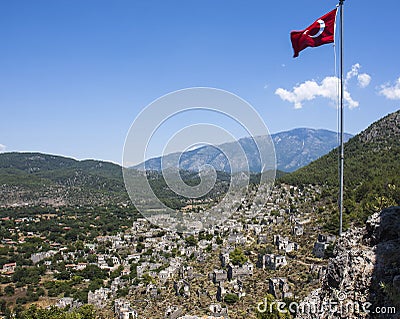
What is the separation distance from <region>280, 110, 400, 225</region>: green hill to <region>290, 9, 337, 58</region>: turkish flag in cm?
1696

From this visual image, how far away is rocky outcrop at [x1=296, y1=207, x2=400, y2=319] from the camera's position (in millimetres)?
4566

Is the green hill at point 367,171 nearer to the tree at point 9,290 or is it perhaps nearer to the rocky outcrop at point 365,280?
the rocky outcrop at point 365,280

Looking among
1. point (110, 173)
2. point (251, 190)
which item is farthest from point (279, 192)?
point (110, 173)

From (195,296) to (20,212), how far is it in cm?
7697

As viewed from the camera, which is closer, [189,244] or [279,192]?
[189,244]

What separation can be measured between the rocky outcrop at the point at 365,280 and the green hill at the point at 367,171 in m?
18.4

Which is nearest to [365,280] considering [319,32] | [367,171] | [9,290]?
[319,32]

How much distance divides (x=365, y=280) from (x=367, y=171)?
4584cm

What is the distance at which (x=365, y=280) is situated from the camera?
4.91 metres

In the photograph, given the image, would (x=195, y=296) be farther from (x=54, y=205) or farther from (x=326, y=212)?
(x=54, y=205)

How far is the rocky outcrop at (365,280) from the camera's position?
457 centimetres

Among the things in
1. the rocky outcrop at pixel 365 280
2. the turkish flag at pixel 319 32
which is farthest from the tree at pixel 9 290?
the rocky outcrop at pixel 365 280

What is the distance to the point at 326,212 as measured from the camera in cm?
3869

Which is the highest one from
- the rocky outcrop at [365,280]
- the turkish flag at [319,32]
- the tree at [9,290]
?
the turkish flag at [319,32]
